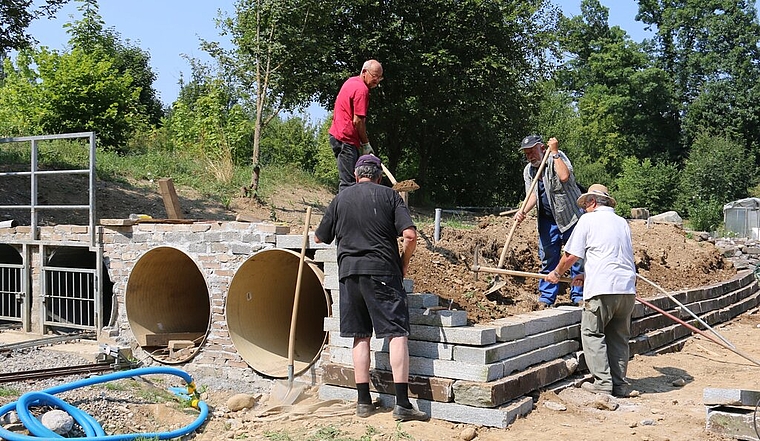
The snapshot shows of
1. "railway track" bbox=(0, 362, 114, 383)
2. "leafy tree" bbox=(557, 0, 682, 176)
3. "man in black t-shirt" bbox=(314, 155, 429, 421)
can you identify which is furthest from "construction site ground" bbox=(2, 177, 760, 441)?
"leafy tree" bbox=(557, 0, 682, 176)

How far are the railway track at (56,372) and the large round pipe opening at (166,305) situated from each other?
26.2 inches

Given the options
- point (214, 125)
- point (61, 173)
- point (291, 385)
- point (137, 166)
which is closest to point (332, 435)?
point (291, 385)

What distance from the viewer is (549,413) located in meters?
5.50

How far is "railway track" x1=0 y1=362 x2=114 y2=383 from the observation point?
6879 mm

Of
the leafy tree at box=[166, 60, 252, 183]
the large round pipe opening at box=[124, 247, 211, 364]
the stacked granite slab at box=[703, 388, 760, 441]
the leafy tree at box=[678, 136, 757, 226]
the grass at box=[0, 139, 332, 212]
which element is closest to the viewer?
the stacked granite slab at box=[703, 388, 760, 441]

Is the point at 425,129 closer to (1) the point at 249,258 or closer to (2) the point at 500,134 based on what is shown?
(2) the point at 500,134

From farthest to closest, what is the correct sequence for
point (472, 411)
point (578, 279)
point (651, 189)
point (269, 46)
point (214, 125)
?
point (651, 189) → point (214, 125) → point (269, 46) → point (578, 279) → point (472, 411)

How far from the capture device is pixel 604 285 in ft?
19.2

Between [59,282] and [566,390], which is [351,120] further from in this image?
[59,282]

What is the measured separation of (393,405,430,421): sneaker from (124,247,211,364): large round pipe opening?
3.44 meters

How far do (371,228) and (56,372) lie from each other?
3.93 m

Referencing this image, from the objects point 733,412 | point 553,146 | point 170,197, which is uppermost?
point 553,146

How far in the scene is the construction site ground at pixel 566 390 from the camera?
16.8ft

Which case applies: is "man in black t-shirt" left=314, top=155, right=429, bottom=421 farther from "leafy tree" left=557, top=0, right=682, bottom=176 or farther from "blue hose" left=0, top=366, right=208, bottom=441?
"leafy tree" left=557, top=0, right=682, bottom=176
